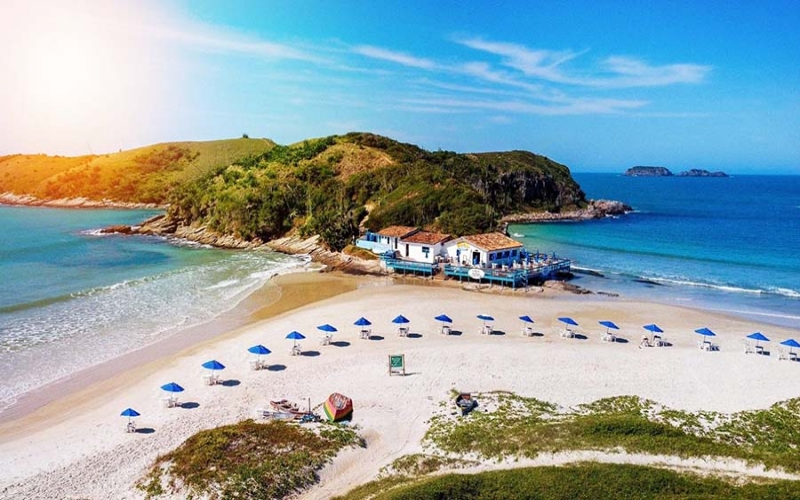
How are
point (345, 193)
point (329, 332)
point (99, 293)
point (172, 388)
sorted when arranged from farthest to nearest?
point (345, 193)
point (99, 293)
point (329, 332)
point (172, 388)

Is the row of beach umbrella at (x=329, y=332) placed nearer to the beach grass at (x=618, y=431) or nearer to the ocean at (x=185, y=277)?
the ocean at (x=185, y=277)

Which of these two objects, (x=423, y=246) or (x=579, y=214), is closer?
(x=423, y=246)

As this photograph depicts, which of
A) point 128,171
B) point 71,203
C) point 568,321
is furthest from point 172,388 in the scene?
point 128,171

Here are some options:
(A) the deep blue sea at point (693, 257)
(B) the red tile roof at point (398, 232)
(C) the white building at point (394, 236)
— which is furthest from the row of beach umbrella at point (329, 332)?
(B) the red tile roof at point (398, 232)

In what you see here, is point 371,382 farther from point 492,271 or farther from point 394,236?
point 394,236

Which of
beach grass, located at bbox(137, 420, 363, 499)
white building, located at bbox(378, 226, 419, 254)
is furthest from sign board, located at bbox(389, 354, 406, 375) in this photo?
white building, located at bbox(378, 226, 419, 254)

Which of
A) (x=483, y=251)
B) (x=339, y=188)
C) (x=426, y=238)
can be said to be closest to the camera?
(x=483, y=251)
